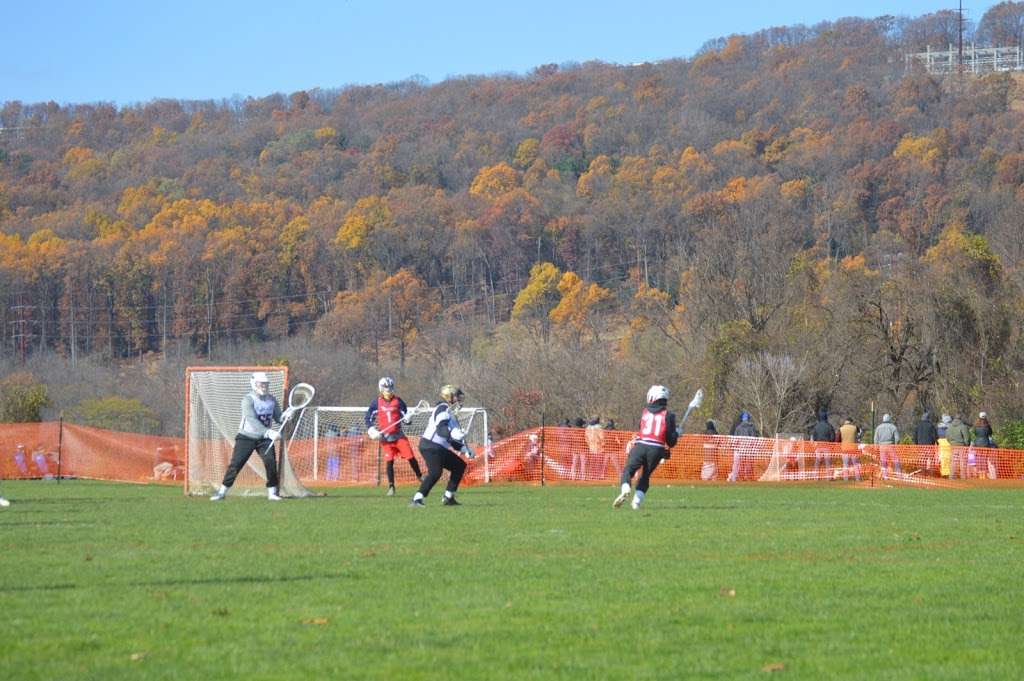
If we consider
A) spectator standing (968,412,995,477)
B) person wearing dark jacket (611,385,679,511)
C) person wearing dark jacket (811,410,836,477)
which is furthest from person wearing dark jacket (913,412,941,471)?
person wearing dark jacket (611,385,679,511)

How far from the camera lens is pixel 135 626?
859 cm

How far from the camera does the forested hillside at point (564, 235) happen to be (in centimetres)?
5266

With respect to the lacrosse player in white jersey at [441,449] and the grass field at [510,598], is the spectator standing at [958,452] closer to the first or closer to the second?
the grass field at [510,598]

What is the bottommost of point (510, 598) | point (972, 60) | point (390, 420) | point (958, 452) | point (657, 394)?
point (510, 598)

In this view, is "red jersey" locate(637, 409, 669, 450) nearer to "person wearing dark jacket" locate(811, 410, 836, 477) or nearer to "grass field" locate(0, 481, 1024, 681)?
"grass field" locate(0, 481, 1024, 681)

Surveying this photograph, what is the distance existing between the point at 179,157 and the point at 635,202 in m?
62.5

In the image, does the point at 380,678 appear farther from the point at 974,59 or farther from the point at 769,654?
the point at 974,59

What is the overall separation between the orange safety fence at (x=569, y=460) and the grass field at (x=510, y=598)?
14.6 m

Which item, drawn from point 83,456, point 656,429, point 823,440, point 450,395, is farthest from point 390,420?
point 83,456

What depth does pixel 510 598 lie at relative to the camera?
9805mm

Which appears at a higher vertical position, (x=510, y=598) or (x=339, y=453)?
(x=339, y=453)

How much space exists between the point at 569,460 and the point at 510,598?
23501mm

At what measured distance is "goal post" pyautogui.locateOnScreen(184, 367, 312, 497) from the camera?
83.0 ft

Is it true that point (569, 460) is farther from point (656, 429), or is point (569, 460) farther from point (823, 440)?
point (656, 429)
